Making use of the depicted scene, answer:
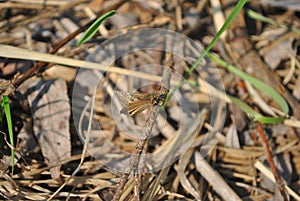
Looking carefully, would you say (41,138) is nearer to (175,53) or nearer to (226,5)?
(175,53)

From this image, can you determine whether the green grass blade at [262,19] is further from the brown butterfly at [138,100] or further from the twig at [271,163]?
the brown butterfly at [138,100]

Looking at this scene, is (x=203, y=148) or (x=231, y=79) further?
(x=231, y=79)

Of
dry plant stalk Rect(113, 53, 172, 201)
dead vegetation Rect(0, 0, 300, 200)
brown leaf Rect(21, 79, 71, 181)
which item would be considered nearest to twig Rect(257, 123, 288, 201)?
dead vegetation Rect(0, 0, 300, 200)

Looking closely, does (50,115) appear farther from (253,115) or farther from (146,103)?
(253,115)

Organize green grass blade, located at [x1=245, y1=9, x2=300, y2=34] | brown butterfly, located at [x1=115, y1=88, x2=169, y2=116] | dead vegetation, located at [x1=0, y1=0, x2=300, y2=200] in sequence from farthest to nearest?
green grass blade, located at [x1=245, y1=9, x2=300, y2=34] → dead vegetation, located at [x1=0, y1=0, x2=300, y2=200] → brown butterfly, located at [x1=115, y1=88, x2=169, y2=116]

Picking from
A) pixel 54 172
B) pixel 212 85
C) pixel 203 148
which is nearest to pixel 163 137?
pixel 203 148

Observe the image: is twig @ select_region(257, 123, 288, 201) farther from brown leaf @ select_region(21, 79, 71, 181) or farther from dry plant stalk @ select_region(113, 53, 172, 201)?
brown leaf @ select_region(21, 79, 71, 181)
